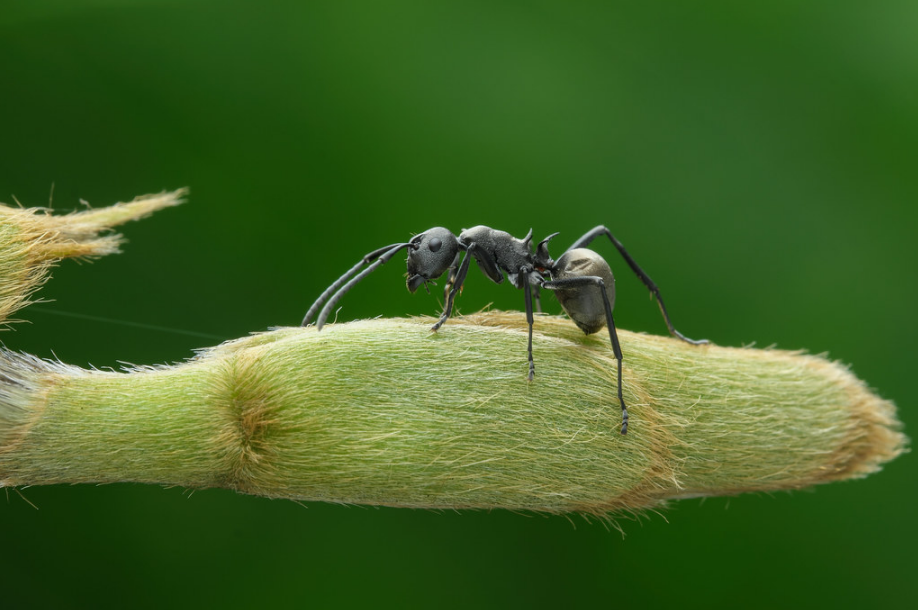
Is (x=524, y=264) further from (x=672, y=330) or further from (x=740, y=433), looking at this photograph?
(x=740, y=433)

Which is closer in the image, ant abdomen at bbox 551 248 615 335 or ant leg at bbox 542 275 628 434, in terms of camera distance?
ant leg at bbox 542 275 628 434

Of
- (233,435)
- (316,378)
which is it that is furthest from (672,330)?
(233,435)

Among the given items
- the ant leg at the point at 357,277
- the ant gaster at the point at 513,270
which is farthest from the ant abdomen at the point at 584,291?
the ant leg at the point at 357,277

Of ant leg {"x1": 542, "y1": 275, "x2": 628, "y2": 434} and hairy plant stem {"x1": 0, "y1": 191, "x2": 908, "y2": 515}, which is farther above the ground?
ant leg {"x1": 542, "y1": 275, "x2": 628, "y2": 434}

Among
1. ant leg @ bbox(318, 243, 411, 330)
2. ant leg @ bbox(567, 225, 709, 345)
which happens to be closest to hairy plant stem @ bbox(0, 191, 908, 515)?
ant leg @ bbox(318, 243, 411, 330)

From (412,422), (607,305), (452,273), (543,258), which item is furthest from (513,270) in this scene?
(412,422)

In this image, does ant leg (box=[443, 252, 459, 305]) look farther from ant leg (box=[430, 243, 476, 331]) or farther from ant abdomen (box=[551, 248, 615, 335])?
ant abdomen (box=[551, 248, 615, 335])

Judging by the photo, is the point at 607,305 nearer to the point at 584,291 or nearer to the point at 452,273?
the point at 584,291
